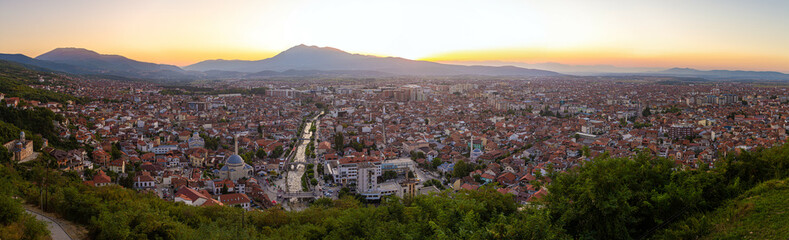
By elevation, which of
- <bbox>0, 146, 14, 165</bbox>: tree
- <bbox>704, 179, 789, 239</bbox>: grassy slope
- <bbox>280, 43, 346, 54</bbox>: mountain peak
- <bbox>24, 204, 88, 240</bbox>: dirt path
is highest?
<bbox>280, 43, 346, 54</bbox>: mountain peak

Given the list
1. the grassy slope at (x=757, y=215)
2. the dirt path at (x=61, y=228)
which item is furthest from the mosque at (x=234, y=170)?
the grassy slope at (x=757, y=215)

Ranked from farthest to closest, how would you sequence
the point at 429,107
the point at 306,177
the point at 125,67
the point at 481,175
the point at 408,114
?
the point at 125,67 → the point at 429,107 → the point at 408,114 → the point at 306,177 → the point at 481,175

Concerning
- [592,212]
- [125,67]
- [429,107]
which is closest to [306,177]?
[592,212]

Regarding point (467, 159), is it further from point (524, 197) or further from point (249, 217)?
point (249, 217)

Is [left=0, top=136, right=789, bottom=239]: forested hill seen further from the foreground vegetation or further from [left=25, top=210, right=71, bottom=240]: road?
[left=25, top=210, right=71, bottom=240]: road

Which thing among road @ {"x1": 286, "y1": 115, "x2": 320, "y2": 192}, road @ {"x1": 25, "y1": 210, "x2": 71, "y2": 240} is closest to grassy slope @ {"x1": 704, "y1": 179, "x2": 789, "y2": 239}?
road @ {"x1": 25, "y1": 210, "x2": 71, "y2": 240}

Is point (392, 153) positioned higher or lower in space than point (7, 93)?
lower

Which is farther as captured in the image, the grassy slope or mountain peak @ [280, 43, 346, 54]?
mountain peak @ [280, 43, 346, 54]

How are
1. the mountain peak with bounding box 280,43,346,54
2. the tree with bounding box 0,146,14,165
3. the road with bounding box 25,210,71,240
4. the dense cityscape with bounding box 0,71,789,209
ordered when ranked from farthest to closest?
the mountain peak with bounding box 280,43,346,54, the dense cityscape with bounding box 0,71,789,209, the tree with bounding box 0,146,14,165, the road with bounding box 25,210,71,240
